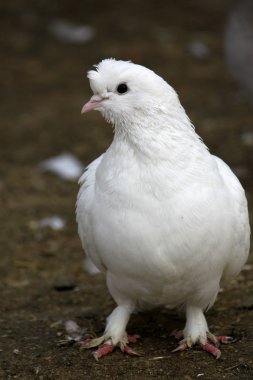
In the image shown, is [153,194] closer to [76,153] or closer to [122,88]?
[122,88]

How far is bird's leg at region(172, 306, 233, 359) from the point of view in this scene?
441 centimetres

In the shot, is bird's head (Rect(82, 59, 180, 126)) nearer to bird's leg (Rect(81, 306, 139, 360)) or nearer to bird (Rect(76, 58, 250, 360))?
bird (Rect(76, 58, 250, 360))

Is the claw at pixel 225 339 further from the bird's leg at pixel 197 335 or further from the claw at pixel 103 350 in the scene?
the claw at pixel 103 350

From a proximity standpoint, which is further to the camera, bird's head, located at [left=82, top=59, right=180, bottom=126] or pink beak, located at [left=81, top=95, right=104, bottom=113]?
pink beak, located at [left=81, top=95, right=104, bottom=113]

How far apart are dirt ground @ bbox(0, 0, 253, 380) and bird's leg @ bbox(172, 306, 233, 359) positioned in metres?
0.07

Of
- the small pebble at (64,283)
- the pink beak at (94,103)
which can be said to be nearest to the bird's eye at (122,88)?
the pink beak at (94,103)

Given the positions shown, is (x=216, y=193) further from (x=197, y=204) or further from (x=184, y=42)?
(x=184, y=42)

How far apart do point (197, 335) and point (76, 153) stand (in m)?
4.05

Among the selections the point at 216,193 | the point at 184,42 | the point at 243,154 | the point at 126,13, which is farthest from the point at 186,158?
the point at 126,13

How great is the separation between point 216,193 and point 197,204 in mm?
161

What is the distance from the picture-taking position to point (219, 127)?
344 inches

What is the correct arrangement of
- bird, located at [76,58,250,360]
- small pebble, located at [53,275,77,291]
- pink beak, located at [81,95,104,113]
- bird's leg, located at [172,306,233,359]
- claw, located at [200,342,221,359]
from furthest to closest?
1. small pebble, located at [53,275,77,291]
2. bird's leg, located at [172,306,233,359]
3. claw, located at [200,342,221,359]
4. pink beak, located at [81,95,104,113]
5. bird, located at [76,58,250,360]

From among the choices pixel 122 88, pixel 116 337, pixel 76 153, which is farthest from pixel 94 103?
pixel 76 153

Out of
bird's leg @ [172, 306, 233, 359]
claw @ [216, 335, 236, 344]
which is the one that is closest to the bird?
bird's leg @ [172, 306, 233, 359]
